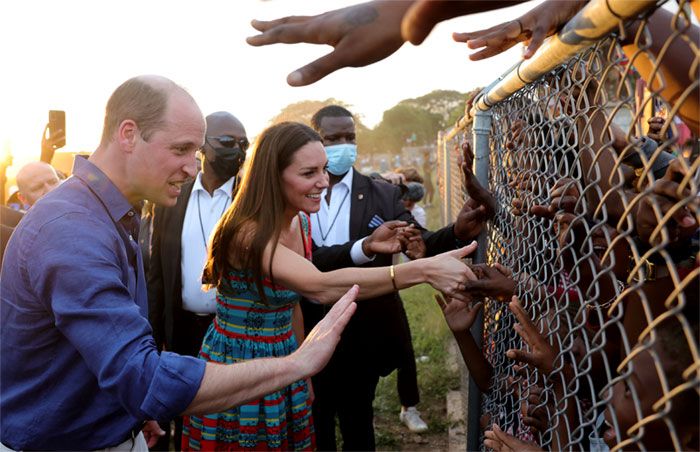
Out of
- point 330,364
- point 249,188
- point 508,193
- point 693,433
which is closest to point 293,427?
point 330,364

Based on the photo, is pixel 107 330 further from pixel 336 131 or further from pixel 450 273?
pixel 336 131

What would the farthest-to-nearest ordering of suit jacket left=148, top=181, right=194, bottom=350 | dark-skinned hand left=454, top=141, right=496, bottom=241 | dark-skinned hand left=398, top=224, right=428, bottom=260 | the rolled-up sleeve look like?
suit jacket left=148, top=181, right=194, bottom=350 → dark-skinned hand left=398, top=224, right=428, bottom=260 → dark-skinned hand left=454, top=141, right=496, bottom=241 → the rolled-up sleeve

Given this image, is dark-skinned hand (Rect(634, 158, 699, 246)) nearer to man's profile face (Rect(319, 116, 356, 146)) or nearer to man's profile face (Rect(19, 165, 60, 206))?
man's profile face (Rect(319, 116, 356, 146))

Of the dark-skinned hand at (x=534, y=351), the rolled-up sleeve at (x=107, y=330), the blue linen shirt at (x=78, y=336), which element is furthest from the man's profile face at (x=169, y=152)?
the dark-skinned hand at (x=534, y=351)

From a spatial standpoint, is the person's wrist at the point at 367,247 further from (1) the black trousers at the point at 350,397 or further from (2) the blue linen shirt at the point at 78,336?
(2) the blue linen shirt at the point at 78,336

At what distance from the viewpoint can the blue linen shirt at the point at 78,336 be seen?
66.1 inches

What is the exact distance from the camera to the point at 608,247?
3.93ft

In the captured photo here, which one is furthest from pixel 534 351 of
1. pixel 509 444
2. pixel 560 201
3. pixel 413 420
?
pixel 413 420

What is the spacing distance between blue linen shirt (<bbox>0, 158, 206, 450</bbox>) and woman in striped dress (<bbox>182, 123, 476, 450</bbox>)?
0.76 meters

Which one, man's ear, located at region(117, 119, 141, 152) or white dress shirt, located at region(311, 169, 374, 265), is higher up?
man's ear, located at region(117, 119, 141, 152)

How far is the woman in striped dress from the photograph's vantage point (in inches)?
108

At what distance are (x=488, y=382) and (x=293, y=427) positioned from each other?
107cm

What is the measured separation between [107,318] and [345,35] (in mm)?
1110

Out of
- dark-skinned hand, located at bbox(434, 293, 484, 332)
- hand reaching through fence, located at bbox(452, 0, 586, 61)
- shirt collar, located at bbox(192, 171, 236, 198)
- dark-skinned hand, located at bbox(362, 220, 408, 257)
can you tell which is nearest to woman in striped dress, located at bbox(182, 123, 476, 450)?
dark-skinned hand, located at bbox(434, 293, 484, 332)
